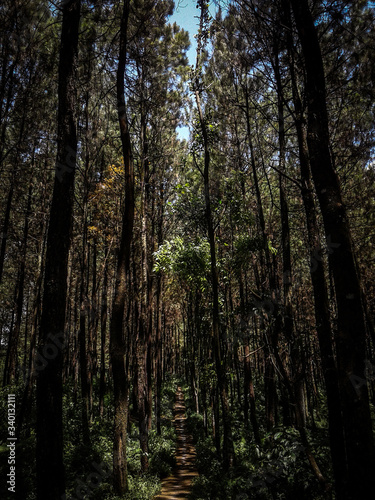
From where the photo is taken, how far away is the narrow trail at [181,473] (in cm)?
872

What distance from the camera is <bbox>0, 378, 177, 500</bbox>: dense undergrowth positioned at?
23.1 feet

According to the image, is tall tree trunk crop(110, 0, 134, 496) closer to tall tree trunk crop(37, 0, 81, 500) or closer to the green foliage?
tall tree trunk crop(37, 0, 81, 500)

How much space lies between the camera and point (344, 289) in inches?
130

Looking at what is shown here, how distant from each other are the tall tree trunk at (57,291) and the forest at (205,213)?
0.08ft

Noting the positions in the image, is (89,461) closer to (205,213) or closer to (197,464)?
(197,464)

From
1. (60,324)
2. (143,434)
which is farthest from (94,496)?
(60,324)

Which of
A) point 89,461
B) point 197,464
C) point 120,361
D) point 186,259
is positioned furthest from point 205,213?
point 197,464

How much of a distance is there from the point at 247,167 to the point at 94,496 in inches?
447

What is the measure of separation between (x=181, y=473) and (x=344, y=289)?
11.3 meters

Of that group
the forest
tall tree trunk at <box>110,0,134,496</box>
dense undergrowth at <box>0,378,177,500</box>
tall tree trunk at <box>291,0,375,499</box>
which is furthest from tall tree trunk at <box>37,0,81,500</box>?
tall tree trunk at <box>291,0,375,499</box>

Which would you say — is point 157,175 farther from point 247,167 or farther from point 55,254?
point 55,254

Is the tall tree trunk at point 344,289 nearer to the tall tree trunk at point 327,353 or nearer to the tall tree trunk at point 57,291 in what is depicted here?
the tall tree trunk at point 327,353

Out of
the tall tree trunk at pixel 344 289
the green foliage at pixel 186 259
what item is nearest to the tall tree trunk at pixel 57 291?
the tall tree trunk at pixel 344 289

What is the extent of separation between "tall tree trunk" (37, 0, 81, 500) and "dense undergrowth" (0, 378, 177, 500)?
3432mm
